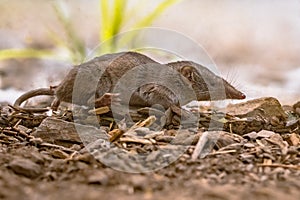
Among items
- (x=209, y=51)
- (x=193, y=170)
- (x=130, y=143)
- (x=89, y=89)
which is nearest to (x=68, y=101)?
(x=89, y=89)

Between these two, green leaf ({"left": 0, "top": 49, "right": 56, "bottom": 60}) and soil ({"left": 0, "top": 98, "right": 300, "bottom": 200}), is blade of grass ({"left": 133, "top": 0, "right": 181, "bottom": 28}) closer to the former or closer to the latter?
green leaf ({"left": 0, "top": 49, "right": 56, "bottom": 60})

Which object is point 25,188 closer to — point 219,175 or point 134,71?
point 219,175

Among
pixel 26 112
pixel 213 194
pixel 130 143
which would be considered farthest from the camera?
pixel 26 112

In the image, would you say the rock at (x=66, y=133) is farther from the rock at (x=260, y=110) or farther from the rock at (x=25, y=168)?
the rock at (x=260, y=110)

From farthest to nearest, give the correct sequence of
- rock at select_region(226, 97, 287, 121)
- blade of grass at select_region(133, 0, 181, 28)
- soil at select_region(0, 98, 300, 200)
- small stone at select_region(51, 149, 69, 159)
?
1. blade of grass at select_region(133, 0, 181, 28)
2. rock at select_region(226, 97, 287, 121)
3. small stone at select_region(51, 149, 69, 159)
4. soil at select_region(0, 98, 300, 200)

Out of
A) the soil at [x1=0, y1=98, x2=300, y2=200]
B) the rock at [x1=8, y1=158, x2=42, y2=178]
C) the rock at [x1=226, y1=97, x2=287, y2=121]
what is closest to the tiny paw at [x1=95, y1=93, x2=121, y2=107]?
the soil at [x1=0, y1=98, x2=300, y2=200]

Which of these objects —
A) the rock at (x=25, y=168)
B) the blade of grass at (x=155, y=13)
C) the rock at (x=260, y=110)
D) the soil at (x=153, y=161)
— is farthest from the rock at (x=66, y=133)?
the blade of grass at (x=155, y=13)

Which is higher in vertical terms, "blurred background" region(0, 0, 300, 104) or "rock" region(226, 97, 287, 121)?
"blurred background" region(0, 0, 300, 104)
